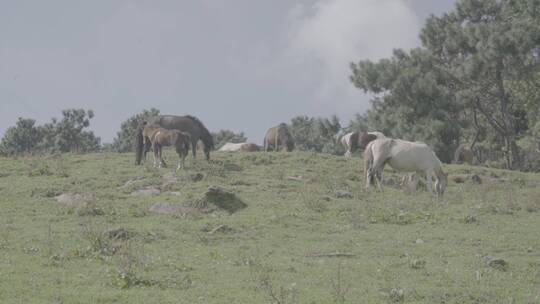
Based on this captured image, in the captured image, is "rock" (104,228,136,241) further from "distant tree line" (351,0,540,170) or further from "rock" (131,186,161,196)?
"distant tree line" (351,0,540,170)

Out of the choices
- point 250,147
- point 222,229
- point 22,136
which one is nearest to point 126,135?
point 22,136

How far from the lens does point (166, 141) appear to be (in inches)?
968

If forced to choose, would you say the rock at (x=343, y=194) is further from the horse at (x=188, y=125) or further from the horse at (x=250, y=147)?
the horse at (x=250, y=147)

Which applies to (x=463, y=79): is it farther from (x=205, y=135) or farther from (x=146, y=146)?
(x=146, y=146)

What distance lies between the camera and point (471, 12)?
42406mm

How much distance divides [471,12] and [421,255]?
31991 mm

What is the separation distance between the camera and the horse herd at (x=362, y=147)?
72.2 ft

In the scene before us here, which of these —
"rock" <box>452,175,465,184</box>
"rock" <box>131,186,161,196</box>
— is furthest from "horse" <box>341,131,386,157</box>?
"rock" <box>131,186,161,196</box>

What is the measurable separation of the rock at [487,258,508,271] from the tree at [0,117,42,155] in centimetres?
5171

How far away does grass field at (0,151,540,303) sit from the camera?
33.3 feet

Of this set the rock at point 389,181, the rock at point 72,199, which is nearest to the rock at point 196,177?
the rock at point 72,199

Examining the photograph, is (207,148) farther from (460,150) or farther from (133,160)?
(460,150)

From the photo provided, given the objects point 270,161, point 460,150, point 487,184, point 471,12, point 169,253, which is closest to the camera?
point 169,253

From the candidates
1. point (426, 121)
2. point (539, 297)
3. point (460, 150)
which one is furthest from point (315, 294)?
point (426, 121)
